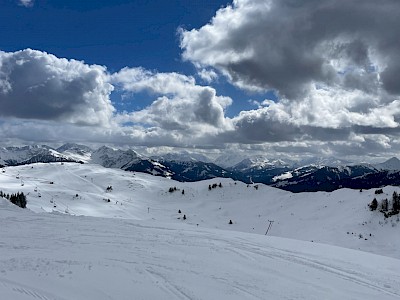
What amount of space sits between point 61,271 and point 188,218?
36385 mm

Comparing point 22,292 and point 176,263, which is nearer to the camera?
point 22,292

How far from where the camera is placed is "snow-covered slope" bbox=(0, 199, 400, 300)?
11.1m

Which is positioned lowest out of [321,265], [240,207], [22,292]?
[240,207]

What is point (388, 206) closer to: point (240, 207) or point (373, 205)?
point (373, 205)

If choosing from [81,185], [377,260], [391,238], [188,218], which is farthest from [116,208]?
[377,260]

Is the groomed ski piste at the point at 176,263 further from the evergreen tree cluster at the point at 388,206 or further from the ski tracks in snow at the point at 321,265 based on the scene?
the evergreen tree cluster at the point at 388,206

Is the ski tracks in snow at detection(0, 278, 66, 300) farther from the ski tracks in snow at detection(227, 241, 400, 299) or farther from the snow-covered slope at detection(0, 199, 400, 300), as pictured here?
the ski tracks in snow at detection(227, 241, 400, 299)

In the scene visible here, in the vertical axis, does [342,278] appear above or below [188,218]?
above

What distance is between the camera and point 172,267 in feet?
44.6

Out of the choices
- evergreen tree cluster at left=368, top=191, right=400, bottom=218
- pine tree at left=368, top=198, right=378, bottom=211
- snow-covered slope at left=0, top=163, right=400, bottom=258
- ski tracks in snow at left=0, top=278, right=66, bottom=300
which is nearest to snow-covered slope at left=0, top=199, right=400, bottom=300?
ski tracks in snow at left=0, top=278, right=66, bottom=300

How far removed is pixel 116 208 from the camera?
50.8 meters

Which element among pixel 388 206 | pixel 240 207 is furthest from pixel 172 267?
pixel 240 207

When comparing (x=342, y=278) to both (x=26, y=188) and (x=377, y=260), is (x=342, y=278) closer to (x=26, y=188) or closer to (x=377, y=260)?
(x=377, y=260)

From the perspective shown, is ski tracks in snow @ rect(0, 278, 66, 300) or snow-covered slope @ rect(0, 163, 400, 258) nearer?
ski tracks in snow @ rect(0, 278, 66, 300)
